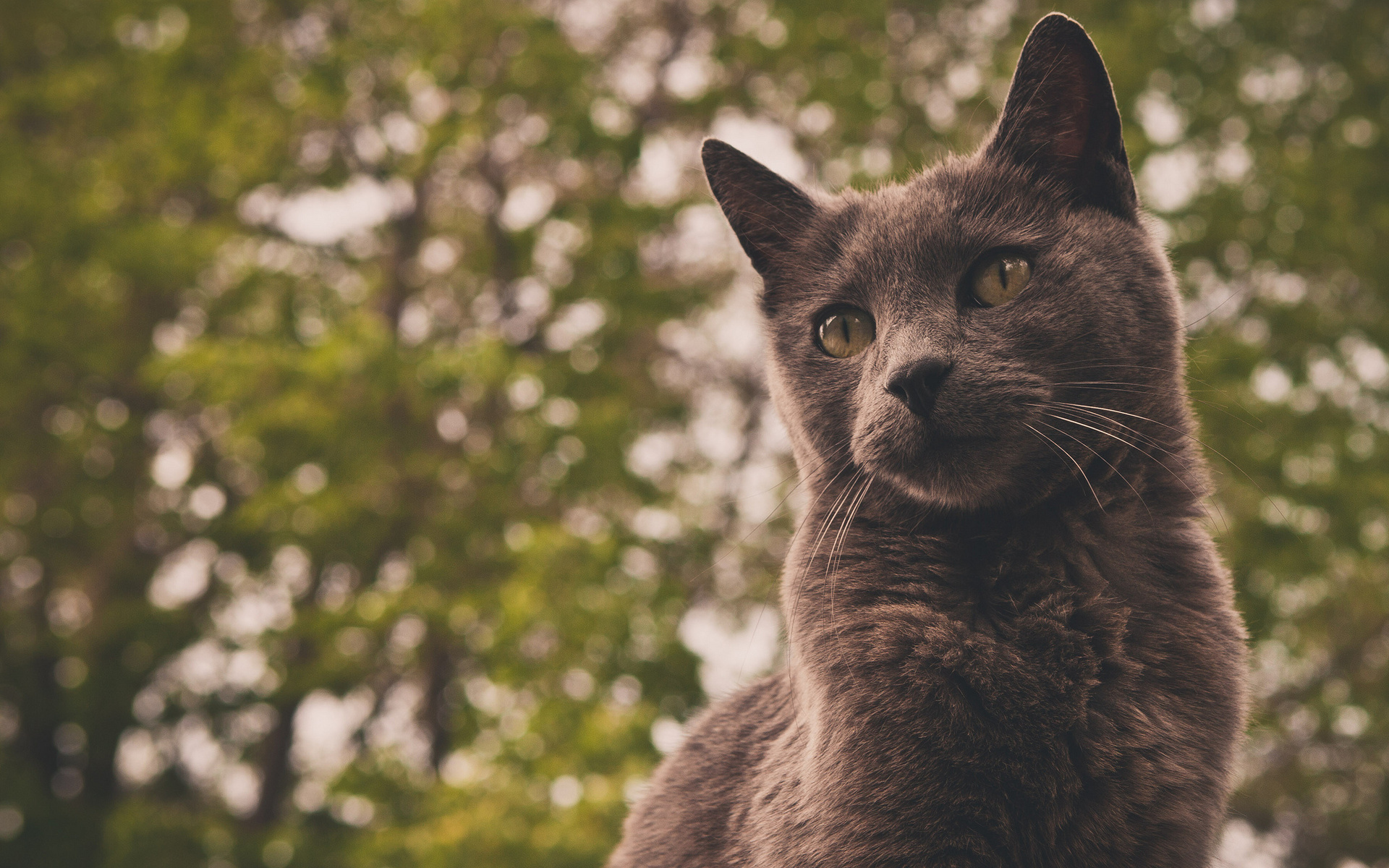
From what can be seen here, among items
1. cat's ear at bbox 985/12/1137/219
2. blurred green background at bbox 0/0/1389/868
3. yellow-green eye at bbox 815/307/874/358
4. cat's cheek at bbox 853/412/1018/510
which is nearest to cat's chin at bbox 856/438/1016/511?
cat's cheek at bbox 853/412/1018/510

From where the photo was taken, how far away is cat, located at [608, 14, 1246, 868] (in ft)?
4.16

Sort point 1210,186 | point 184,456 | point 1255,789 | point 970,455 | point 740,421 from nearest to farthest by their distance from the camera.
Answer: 1. point 970,455
2. point 1210,186
3. point 1255,789
4. point 740,421
5. point 184,456

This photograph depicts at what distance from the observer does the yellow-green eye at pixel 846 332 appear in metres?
1.62

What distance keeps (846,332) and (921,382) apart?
295 millimetres

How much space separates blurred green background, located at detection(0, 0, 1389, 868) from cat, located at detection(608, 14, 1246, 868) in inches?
91.8

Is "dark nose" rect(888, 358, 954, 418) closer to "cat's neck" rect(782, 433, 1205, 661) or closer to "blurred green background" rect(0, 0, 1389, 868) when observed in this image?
"cat's neck" rect(782, 433, 1205, 661)

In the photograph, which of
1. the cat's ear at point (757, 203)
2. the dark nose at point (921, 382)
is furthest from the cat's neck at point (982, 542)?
the cat's ear at point (757, 203)

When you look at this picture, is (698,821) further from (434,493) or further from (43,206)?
(43,206)

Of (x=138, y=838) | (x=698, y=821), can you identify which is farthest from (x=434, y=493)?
(x=698, y=821)

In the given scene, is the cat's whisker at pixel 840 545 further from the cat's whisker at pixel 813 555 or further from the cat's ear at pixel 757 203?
the cat's ear at pixel 757 203

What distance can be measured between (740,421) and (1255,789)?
4.16 m

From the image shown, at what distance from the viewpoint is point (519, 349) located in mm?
5973

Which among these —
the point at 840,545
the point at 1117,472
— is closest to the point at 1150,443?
the point at 1117,472

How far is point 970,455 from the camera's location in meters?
1.40
